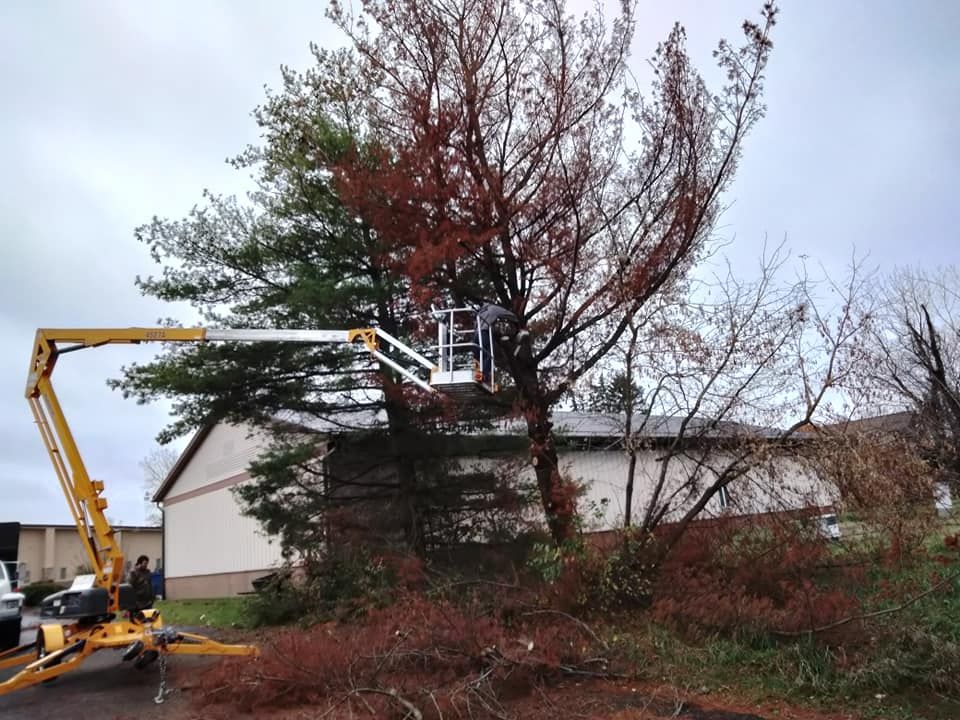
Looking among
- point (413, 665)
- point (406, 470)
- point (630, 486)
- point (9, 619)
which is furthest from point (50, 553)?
point (630, 486)

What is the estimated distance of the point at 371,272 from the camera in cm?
1527

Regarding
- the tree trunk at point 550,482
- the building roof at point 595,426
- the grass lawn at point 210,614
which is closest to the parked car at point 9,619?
the building roof at point 595,426

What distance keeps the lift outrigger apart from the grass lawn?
516 centimetres

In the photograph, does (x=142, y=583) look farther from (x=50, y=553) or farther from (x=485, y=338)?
(x=50, y=553)

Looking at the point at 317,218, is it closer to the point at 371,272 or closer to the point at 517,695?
the point at 371,272

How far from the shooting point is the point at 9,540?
17.0 meters

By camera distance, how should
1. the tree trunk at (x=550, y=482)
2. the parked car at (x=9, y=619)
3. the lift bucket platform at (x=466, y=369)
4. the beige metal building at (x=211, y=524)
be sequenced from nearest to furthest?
the lift bucket platform at (x=466, y=369)
the tree trunk at (x=550, y=482)
the parked car at (x=9, y=619)
the beige metal building at (x=211, y=524)

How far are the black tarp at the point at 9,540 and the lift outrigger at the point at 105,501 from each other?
6700mm

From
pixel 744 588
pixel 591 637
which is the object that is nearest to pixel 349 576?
pixel 591 637

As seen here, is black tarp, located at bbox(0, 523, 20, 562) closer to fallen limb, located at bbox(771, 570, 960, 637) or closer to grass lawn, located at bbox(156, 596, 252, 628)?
grass lawn, located at bbox(156, 596, 252, 628)

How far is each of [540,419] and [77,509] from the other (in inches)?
271

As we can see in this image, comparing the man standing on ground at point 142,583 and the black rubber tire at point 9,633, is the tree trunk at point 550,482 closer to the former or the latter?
the man standing on ground at point 142,583

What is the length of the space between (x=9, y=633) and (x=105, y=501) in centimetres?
298

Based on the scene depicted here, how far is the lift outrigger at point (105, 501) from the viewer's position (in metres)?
9.22
